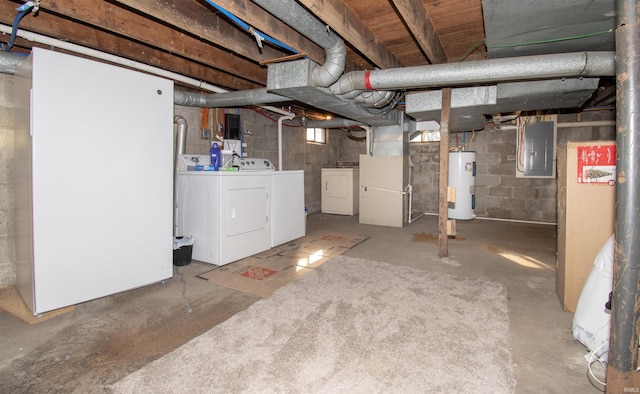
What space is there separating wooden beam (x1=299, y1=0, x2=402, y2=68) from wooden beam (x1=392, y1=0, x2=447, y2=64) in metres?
0.40

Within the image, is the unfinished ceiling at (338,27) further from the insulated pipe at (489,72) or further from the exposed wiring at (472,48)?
the insulated pipe at (489,72)

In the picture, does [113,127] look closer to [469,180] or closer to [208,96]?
[208,96]

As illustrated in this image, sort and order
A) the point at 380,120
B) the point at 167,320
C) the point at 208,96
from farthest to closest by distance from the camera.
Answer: the point at 380,120, the point at 208,96, the point at 167,320

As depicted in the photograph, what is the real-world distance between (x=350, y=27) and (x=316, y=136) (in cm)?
442

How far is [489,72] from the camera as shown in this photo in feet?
8.12

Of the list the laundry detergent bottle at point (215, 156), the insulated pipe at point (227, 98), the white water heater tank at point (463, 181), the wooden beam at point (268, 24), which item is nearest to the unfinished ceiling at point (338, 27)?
the wooden beam at point (268, 24)

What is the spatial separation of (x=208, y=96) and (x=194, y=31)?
1491 millimetres

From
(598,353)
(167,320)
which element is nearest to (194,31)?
(167,320)

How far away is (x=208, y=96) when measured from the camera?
3.74 metres

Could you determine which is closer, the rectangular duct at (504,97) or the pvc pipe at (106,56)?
the pvc pipe at (106,56)

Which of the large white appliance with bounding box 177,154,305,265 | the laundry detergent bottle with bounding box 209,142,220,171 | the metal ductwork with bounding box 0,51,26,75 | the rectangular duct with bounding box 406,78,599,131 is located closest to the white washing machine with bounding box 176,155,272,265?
the large white appliance with bounding box 177,154,305,265

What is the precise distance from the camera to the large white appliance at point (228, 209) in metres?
3.05

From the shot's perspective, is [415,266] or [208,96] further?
[208,96]

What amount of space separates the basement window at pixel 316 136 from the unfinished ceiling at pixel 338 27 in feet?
10.9
